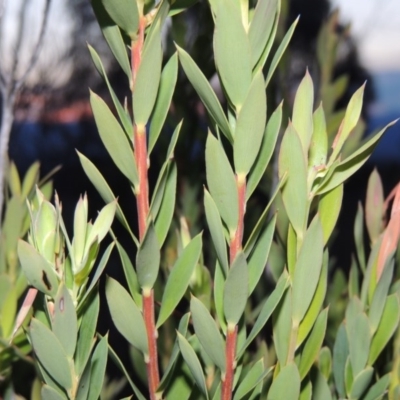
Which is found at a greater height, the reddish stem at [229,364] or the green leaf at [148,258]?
the green leaf at [148,258]

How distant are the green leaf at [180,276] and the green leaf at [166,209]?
0.06 feet

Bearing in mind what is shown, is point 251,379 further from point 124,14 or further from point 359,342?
point 124,14

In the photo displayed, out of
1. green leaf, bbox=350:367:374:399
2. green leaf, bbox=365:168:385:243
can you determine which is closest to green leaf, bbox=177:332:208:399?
green leaf, bbox=350:367:374:399

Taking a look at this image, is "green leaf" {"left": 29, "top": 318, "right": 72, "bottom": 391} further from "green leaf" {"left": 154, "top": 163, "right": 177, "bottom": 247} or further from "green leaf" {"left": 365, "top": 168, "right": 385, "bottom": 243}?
"green leaf" {"left": 365, "top": 168, "right": 385, "bottom": 243}

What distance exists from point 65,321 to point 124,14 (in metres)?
0.16

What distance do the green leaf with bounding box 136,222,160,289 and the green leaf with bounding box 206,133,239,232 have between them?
39 millimetres

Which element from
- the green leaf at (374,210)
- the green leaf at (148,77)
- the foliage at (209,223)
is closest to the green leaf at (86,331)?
the foliage at (209,223)

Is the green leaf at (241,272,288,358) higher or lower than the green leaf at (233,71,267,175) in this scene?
lower

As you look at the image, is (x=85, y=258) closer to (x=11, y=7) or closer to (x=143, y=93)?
(x=143, y=93)

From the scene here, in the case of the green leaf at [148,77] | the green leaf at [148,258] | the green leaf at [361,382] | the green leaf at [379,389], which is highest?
the green leaf at [148,77]

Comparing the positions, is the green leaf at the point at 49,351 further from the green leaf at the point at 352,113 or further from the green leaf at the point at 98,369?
the green leaf at the point at 352,113

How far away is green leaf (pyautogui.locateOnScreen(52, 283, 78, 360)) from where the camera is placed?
0.32 meters

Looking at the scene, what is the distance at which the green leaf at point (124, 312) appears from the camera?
35cm

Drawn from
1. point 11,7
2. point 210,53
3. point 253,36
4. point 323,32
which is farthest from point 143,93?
point 11,7
